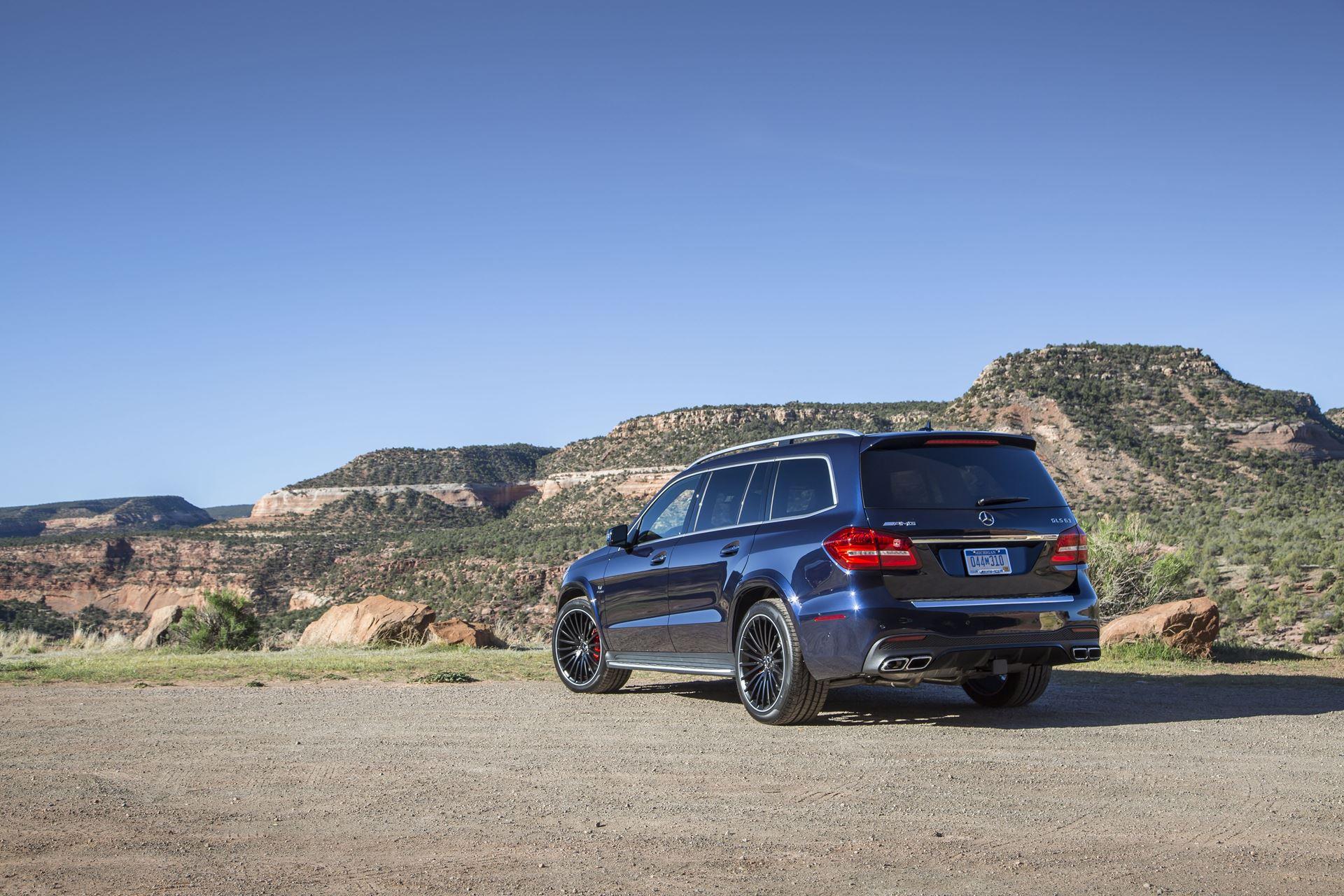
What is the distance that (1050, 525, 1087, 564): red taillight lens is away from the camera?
816 cm

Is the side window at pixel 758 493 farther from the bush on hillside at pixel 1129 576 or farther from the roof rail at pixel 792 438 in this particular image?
the bush on hillside at pixel 1129 576

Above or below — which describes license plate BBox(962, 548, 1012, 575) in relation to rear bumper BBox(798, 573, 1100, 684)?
above

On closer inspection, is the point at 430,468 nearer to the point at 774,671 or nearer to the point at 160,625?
the point at 160,625

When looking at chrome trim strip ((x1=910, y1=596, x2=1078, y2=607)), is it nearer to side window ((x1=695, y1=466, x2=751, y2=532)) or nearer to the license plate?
the license plate

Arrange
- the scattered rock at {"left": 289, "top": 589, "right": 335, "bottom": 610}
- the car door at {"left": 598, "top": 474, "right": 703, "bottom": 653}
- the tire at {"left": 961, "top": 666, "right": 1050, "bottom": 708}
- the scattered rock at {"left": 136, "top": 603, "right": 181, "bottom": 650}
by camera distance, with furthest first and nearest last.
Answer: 1. the scattered rock at {"left": 289, "top": 589, "right": 335, "bottom": 610}
2. the scattered rock at {"left": 136, "top": 603, "right": 181, "bottom": 650}
3. the car door at {"left": 598, "top": 474, "right": 703, "bottom": 653}
4. the tire at {"left": 961, "top": 666, "right": 1050, "bottom": 708}

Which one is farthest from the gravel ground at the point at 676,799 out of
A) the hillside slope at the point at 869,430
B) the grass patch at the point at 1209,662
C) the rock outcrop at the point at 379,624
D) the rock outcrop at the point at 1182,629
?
the hillside slope at the point at 869,430

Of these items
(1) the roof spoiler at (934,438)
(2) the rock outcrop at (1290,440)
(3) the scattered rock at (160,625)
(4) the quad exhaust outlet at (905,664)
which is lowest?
(3) the scattered rock at (160,625)

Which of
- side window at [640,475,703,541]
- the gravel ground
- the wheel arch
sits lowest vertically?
the gravel ground

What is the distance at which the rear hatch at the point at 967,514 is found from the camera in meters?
7.72

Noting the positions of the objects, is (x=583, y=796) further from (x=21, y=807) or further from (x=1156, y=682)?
(x=1156, y=682)

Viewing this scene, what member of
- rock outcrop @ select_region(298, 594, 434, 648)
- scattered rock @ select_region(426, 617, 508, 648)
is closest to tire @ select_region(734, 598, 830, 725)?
scattered rock @ select_region(426, 617, 508, 648)

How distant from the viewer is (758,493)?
8.92 meters

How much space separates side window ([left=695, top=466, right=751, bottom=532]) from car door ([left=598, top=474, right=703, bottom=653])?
196 mm

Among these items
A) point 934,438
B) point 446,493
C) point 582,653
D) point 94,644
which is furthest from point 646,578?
point 446,493
